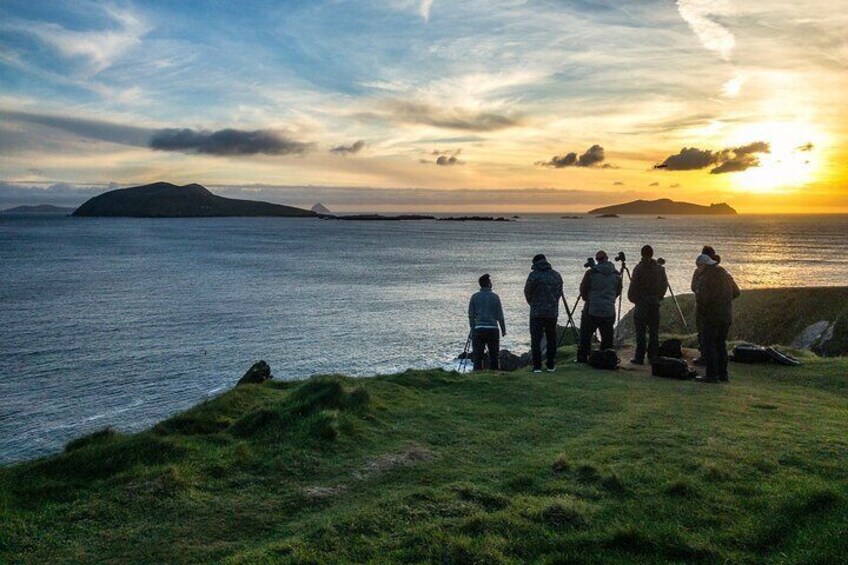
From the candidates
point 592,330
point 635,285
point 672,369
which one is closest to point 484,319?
point 592,330

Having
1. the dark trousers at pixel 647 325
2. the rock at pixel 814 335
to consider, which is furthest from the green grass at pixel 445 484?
the rock at pixel 814 335

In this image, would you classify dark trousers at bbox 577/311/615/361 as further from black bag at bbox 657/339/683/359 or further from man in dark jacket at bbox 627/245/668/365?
black bag at bbox 657/339/683/359

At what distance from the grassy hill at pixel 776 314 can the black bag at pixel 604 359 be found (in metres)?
16.7

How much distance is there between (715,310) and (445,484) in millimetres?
10724

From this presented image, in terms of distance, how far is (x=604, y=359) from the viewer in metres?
17.9

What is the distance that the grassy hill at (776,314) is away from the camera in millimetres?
31609

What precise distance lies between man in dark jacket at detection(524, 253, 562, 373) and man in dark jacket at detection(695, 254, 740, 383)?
3.86 meters

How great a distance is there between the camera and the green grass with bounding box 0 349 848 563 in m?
6.90

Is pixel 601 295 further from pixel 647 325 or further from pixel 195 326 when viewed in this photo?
pixel 195 326

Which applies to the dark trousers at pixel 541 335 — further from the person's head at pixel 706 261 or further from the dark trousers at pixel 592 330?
the person's head at pixel 706 261

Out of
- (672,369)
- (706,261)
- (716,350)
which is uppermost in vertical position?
(706,261)

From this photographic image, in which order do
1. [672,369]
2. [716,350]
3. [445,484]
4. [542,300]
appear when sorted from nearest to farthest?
[445,484]
[716,350]
[672,369]
[542,300]

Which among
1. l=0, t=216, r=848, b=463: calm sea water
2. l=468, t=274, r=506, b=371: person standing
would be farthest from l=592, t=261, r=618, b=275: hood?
l=0, t=216, r=848, b=463: calm sea water

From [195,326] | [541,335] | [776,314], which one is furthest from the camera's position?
[195,326]
